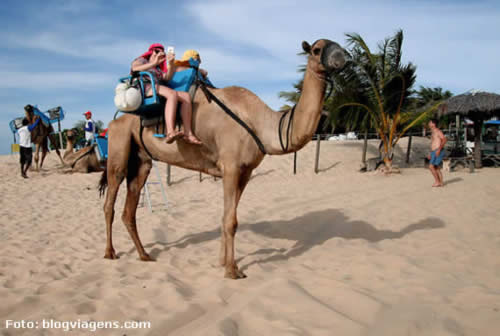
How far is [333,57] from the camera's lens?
3223mm

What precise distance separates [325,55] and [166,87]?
1.78 meters

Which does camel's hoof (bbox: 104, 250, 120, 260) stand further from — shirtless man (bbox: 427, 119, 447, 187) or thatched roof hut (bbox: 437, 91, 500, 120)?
thatched roof hut (bbox: 437, 91, 500, 120)

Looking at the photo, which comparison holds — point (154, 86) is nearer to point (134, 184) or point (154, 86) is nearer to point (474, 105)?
point (134, 184)

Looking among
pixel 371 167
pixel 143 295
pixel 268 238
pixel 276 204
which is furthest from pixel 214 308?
pixel 371 167

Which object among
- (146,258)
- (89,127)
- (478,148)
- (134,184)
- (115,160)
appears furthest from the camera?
(89,127)

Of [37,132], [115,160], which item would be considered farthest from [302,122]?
[37,132]

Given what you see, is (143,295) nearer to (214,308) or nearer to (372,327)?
(214,308)

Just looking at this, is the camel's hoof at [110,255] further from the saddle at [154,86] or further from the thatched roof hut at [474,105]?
the thatched roof hut at [474,105]

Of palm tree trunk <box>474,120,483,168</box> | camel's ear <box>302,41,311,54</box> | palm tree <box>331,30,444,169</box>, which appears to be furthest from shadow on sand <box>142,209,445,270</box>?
palm tree trunk <box>474,120,483,168</box>

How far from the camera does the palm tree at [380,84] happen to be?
490 inches

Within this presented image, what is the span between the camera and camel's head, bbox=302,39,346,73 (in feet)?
10.6

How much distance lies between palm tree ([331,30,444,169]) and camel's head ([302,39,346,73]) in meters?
9.31

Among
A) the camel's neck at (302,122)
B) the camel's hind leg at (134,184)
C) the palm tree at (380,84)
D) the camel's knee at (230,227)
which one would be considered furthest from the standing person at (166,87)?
the palm tree at (380,84)

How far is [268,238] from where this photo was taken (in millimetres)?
5609
